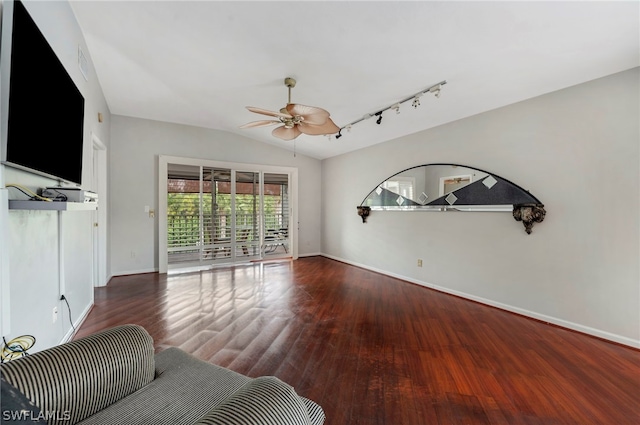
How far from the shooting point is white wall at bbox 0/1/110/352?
4.51 ft

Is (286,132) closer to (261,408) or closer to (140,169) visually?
(261,408)

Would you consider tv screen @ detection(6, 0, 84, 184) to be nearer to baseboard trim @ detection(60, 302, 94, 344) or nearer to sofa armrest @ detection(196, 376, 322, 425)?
baseboard trim @ detection(60, 302, 94, 344)

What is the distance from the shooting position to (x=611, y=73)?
8.36 feet

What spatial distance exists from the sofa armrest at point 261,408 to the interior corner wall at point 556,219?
3.36 meters

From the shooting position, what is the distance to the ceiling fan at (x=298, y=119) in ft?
8.43

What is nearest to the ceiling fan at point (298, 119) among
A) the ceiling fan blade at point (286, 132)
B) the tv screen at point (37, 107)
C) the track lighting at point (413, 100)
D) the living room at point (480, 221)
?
the ceiling fan blade at point (286, 132)

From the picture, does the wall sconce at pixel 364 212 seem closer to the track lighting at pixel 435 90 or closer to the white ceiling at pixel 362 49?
the white ceiling at pixel 362 49

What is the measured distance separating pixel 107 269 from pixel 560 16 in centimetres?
646

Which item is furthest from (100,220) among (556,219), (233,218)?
(556,219)

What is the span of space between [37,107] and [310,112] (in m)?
1.93

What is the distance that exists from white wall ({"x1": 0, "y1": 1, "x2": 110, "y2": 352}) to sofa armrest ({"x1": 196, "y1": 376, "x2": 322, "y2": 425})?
4.07ft

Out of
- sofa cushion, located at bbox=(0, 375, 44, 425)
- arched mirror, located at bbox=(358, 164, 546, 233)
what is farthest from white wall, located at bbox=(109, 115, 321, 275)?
sofa cushion, located at bbox=(0, 375, 44, 425)

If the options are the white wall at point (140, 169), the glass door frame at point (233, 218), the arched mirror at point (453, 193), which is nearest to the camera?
the arched mirror at point (453, 193)

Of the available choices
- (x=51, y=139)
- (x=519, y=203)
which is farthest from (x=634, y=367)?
(x=51, y=139)
